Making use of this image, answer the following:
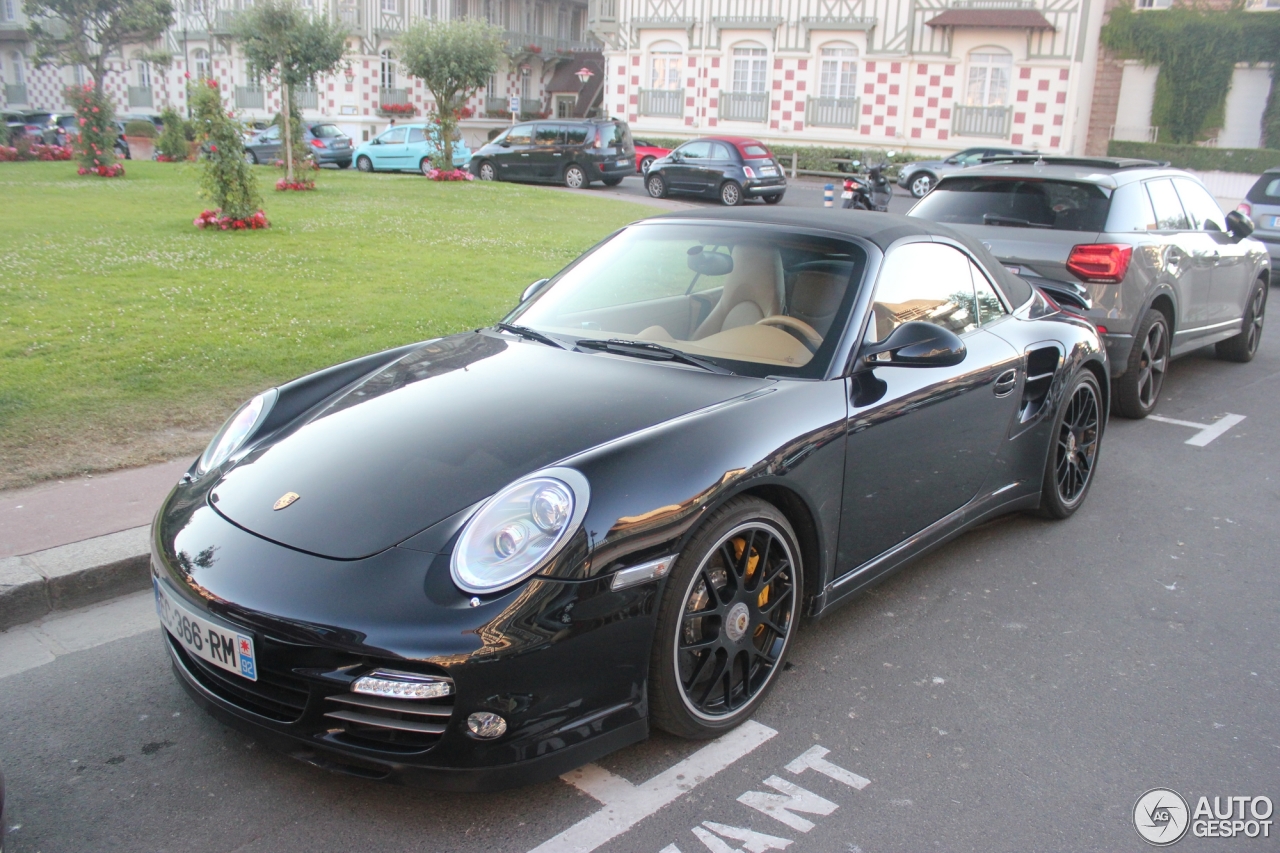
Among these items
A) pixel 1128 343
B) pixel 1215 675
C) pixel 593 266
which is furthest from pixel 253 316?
pixel 1215 675

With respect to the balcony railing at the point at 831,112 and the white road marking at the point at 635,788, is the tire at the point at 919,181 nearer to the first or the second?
the balcony railing at the point at 831,112

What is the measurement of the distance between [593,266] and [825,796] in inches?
93.5

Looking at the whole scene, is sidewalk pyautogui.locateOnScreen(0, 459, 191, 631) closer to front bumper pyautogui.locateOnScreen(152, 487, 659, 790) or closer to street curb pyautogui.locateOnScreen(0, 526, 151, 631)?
street curb pyautogui.locateOnScreen(0, 526, 151, 631)

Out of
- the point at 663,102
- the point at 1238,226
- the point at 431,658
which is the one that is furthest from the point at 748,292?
the point at 663,102

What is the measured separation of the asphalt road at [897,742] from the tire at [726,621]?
0.14 meters

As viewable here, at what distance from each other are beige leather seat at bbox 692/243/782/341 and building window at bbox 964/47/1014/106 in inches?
1287

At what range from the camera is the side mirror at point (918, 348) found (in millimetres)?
3473

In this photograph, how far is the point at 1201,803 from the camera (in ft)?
9.16

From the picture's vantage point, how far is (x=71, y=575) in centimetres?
384

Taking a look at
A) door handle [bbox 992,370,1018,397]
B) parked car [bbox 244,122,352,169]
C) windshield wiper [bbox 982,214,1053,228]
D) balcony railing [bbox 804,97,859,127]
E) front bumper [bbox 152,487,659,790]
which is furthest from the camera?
balcony railing [bbox 804,97,859,127]

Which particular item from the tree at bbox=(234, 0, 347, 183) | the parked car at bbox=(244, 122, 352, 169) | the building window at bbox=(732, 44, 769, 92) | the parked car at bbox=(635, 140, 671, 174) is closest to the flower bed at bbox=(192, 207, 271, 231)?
the tree at bbox=(234, 0, 347, 183)

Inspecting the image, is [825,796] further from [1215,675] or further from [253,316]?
[253,316]

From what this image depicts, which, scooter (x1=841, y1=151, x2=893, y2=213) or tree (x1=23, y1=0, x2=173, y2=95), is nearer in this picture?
scooter (x1=841, y1=151, x2=893, y2=213)

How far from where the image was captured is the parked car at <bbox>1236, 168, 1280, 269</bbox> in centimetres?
1299
